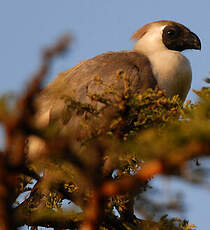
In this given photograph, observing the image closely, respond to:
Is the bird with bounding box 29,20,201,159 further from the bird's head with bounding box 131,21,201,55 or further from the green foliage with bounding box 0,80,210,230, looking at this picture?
the green foliage with bounding box 0,80,210,230

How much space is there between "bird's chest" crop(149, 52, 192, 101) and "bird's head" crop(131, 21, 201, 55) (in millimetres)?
464

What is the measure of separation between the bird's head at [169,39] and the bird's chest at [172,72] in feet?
1.52

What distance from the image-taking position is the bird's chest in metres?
4.91

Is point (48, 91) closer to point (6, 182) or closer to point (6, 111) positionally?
point (6, 111)

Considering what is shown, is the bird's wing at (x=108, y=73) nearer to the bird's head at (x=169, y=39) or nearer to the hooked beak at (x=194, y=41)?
the bird's head at (x=169, y=39)

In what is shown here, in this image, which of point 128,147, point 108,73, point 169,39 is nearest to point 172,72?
point 108,73

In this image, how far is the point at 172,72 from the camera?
5.01m

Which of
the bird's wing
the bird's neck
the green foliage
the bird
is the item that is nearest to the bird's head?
the bird

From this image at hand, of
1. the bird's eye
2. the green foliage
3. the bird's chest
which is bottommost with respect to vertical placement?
the bird's chest

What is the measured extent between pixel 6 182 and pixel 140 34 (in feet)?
16.5

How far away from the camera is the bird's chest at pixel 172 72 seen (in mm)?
4910

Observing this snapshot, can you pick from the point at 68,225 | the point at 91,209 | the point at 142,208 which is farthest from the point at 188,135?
the point at 68,225

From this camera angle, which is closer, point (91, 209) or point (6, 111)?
point (6, 111)

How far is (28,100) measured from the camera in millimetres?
1154
